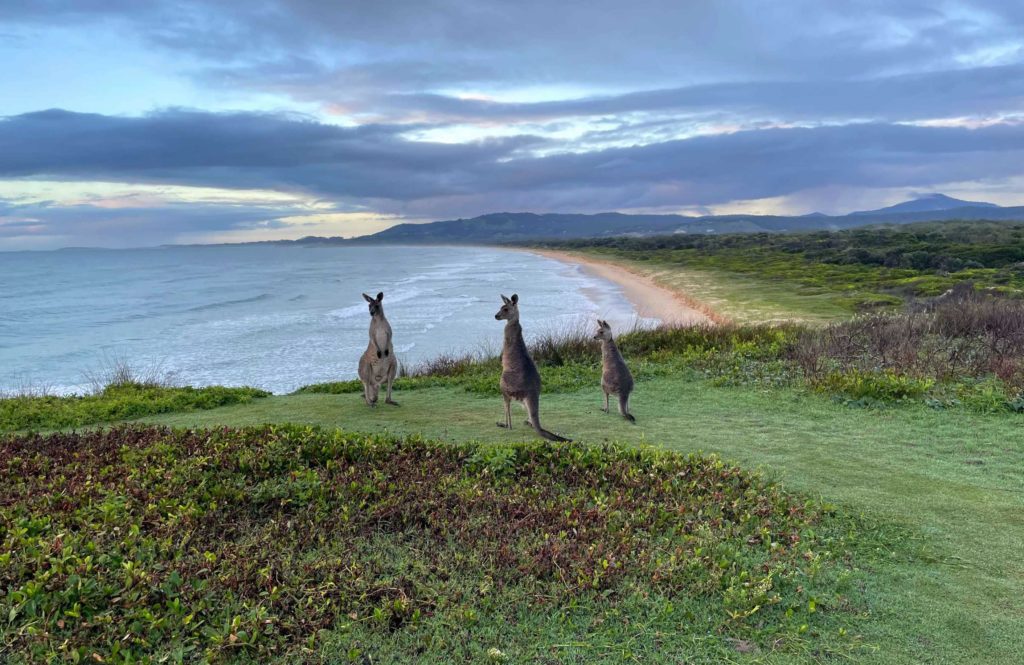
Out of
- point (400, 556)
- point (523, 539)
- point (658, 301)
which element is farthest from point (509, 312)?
point (658, 301)

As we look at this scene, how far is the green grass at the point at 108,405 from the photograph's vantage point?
967 centimetres

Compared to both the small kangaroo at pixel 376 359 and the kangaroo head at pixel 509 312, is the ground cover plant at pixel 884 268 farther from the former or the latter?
the small kangaroo at pixel 376 359

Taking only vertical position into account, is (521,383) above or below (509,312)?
below

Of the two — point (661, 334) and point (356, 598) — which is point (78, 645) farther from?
point (661, 334)

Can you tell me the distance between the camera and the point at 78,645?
3.71m

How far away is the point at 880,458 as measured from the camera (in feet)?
24.4

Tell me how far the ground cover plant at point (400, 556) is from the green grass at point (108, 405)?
3352 mm

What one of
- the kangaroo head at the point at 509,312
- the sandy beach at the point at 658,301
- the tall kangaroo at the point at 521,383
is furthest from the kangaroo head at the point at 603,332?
the sandy beach at the point at 658,301

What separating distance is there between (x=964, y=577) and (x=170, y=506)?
228 inches

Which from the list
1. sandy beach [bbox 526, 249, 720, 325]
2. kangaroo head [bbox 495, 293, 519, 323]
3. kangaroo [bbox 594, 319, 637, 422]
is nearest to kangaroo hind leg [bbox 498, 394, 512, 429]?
kangaroo head [bbox 495, 293, 519, 323]

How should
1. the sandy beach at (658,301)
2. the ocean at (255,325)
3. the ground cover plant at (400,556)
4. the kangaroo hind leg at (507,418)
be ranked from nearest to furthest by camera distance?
the ground cover plant at (400,556) → the kangaroo hind leg at (507,418) → the ocean at (255,325) → the sandy beach at (658,301)

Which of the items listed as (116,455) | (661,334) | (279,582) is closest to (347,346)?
(661,334)

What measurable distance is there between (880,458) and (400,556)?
5.46m

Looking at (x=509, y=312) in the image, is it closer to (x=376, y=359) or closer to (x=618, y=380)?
(x=618, y=380)
